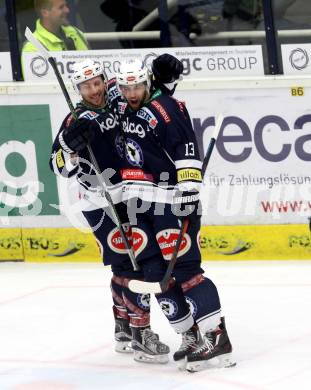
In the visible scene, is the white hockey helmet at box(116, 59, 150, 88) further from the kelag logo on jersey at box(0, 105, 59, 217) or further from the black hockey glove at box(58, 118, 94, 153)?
the kelag logo on jersey at box(0, 105, 59, 217)

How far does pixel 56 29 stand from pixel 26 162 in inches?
38.0

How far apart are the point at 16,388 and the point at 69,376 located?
0.29 m

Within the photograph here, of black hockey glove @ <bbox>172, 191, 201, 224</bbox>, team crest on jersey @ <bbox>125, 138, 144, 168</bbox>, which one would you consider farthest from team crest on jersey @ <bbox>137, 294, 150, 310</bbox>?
team crest on jersey @ <bbox>125, 138, 144, 168</bbox>

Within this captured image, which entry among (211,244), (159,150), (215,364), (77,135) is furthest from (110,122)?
(211,244)

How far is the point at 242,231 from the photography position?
318 inches

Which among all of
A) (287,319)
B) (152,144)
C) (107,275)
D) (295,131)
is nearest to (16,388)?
(152,144)

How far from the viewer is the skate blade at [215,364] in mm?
5574

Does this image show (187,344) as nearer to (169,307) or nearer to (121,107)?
(169,307)

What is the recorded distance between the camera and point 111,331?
257 inches

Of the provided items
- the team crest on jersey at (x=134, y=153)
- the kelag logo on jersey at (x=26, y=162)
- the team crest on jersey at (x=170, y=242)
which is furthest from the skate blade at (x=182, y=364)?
the kelag logo on jersey at (x=26, y=162)

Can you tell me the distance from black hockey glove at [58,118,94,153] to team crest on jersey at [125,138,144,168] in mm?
182

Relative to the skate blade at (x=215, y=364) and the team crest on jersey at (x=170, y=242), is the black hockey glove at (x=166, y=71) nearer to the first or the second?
the team crest on jersey at (x=170, y=242)

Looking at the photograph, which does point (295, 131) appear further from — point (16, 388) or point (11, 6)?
point (16, 388)

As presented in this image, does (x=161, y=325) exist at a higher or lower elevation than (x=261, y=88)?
lower
